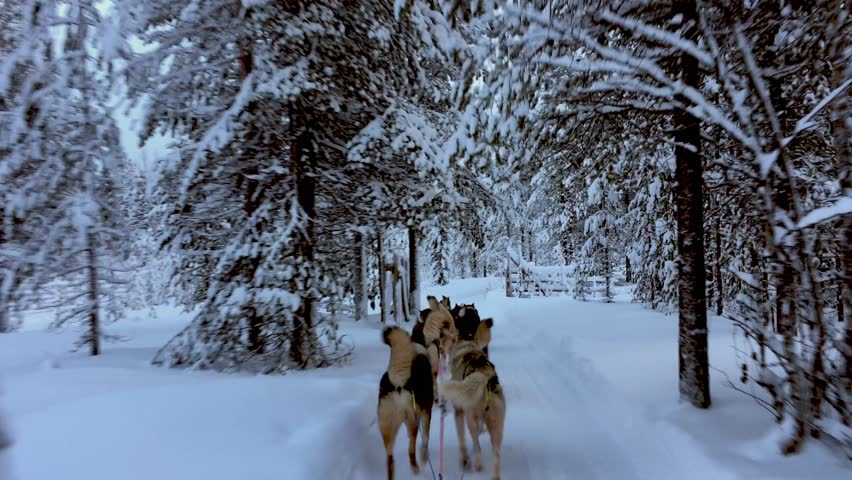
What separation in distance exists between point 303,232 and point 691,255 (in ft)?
17.4

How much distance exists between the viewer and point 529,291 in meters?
27.3

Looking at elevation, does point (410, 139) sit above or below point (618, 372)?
above

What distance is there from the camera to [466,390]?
140 inches

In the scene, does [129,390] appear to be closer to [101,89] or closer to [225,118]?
[225,118]

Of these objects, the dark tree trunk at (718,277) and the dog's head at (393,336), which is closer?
the dog's head at (393,336)

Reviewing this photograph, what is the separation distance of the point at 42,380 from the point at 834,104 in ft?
28.0

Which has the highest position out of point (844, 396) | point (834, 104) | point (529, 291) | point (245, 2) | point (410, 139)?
point (245, 2)

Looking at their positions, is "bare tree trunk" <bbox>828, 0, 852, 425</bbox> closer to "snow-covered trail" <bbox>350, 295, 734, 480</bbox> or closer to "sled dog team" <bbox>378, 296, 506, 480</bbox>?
"snow-covered trail" <bbox>350, 295, 734, 480</bbox>

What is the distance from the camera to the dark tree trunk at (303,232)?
21.3ft

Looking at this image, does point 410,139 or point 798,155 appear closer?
point 798,155

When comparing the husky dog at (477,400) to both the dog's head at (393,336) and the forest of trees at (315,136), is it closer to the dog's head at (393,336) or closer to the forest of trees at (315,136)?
the dog's head at (393,336)

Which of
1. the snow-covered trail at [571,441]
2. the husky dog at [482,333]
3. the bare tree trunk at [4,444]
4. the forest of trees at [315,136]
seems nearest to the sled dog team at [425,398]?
the snow-covered trail at [571,441]

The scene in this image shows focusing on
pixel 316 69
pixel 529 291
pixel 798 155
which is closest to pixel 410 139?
pixel 316 69

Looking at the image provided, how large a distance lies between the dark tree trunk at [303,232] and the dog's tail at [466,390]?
11.3 ft
